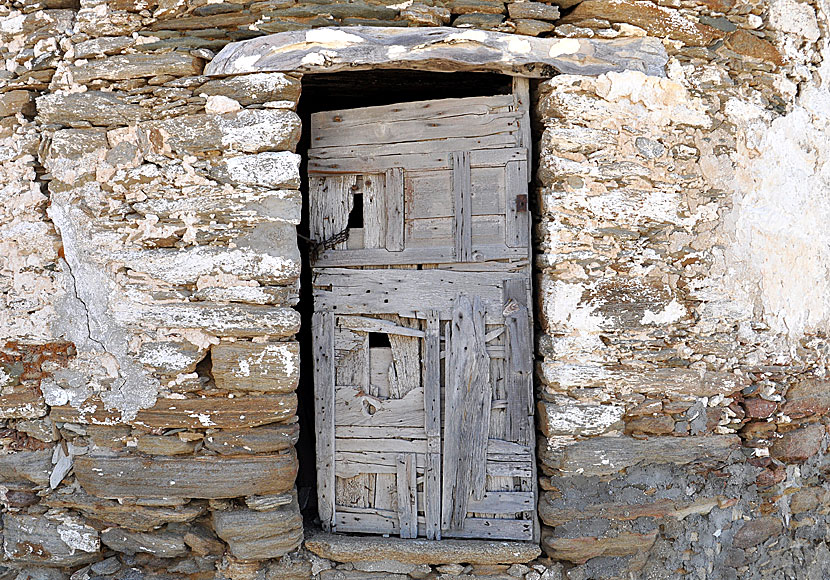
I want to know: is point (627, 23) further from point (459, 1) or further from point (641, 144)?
point (459, 1)

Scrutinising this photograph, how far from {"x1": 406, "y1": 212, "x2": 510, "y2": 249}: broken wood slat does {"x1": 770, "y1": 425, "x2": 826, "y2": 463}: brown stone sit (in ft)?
5.73

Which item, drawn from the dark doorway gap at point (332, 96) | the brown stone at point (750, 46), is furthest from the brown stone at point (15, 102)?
the brown stone at point (750, 46)

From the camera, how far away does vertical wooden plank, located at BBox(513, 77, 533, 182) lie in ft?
10.8

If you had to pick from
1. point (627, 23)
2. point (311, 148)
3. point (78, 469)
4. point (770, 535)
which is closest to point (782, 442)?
point (770, 535)

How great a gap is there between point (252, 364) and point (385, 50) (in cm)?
158

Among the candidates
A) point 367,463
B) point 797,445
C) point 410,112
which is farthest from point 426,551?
point 410,112

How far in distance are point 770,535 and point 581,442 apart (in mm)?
1179

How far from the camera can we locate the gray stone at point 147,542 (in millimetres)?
3217

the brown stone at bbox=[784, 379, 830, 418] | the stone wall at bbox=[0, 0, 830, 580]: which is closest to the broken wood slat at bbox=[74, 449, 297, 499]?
the stone wall at bbox=[0, 0, 830, 580]

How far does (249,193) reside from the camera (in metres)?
3.07

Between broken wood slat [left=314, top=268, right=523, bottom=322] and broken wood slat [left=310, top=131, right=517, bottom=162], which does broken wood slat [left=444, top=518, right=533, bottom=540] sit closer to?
broken wood slat [left=314, top=268, right=523, bottom=322]

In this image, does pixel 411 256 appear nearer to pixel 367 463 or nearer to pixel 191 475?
pixel 367 463

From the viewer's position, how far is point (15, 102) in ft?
10.4

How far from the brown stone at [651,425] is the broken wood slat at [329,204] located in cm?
171
